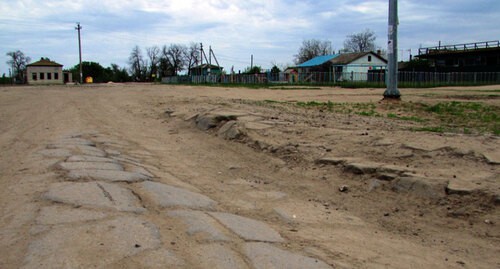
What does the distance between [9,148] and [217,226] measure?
449 cm

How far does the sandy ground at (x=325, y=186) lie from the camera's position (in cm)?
340

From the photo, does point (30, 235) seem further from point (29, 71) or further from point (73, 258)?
point (29, 71)

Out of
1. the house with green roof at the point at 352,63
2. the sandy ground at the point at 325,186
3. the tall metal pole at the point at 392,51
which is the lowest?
the sandy ground at the point at 325,186

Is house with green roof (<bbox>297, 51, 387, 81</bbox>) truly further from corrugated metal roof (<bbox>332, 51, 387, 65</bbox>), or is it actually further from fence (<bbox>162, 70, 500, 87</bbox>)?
fence (<bbox>162, 70, 500, 87</bbox>)

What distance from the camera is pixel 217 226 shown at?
12.0 ft

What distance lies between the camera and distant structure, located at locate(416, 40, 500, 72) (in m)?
56.2

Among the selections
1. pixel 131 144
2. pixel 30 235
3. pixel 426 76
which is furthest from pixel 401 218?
pixel 426 76

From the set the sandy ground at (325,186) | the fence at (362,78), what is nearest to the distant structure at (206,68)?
the fence at (362,78)

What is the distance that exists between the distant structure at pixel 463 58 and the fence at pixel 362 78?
918 centimetres

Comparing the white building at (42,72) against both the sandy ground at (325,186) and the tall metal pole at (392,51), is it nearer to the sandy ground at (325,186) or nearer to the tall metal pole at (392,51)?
the tall metal pole at (392,51)

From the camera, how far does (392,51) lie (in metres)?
14.0

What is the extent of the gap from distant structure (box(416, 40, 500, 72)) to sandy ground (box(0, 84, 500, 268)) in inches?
2177

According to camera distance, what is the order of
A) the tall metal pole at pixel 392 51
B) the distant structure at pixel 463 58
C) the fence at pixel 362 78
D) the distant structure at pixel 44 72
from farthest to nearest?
the distant structure at pixel 44 72 → the distant structure at pixel 463 58 → the fence at pixel 362 78 → the tall metal pole at pixel 392 51

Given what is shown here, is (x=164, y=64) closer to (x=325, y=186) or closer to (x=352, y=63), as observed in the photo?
(x=352, y=63)
